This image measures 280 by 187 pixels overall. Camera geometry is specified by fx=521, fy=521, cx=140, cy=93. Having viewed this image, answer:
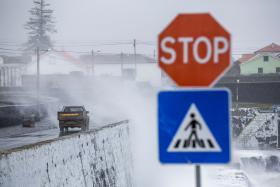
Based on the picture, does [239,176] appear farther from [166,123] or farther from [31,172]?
[166,123]

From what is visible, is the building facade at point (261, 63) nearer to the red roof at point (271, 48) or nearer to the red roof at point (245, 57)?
the red roof at point (245, 57)

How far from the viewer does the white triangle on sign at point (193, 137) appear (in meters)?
5.01

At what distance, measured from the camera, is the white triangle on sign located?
5.01m

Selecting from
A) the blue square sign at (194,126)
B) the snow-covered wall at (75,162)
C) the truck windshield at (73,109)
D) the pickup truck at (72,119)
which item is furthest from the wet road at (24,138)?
the blue square sign at (194,126)

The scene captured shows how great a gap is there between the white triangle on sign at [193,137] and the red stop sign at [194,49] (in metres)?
0.32

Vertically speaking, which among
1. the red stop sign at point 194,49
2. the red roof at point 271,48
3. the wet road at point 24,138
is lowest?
the wet road at point 24,138

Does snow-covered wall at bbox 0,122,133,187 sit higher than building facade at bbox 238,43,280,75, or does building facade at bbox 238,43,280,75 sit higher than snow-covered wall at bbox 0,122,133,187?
building facade at bbox 238,43,280,75

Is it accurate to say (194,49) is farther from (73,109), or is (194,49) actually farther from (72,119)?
(73,109)

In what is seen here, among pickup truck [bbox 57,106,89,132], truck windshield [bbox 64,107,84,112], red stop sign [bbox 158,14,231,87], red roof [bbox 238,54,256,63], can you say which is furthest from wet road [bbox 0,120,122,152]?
red roof [bbox 238,54,256,63]

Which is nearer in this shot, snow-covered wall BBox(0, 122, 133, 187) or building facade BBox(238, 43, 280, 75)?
snow-covered wall BBox(0, 122, 133, 187)

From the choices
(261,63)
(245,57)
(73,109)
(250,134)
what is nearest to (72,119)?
(73,109)

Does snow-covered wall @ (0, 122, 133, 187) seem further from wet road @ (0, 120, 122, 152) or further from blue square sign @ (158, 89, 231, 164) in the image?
blue square sign @ (158, 89, 231, 164)

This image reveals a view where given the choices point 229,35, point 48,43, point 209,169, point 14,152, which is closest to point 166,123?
point 229,35

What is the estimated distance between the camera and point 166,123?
504 cm
